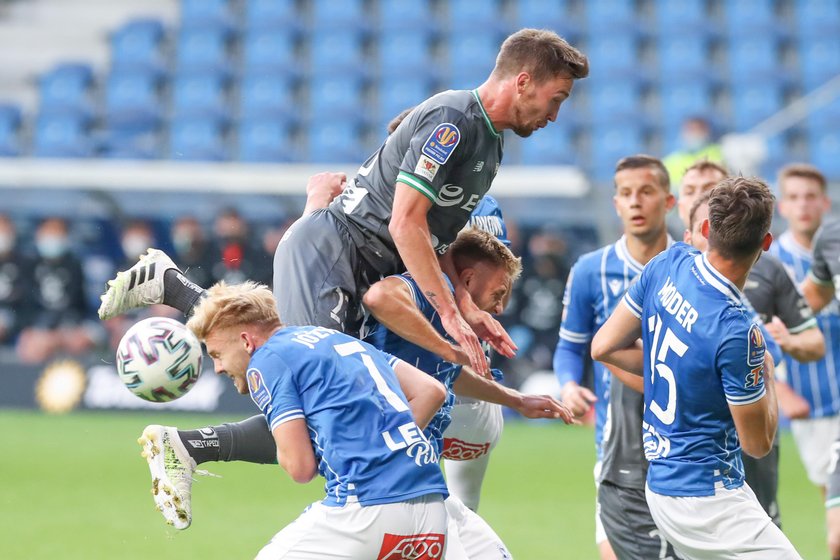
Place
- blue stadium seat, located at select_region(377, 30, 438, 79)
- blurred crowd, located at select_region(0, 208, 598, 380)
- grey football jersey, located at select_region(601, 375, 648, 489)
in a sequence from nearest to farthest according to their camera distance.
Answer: grey football jersey, located at select_region(601, 375, 648, 489) → blurred crowd, located at select_region(0, 208, 598, 380) → blue stadium seat, located at select_region(377, 30, 438, 79)

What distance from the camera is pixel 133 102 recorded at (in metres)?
17.7

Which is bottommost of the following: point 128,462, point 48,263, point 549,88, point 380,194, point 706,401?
point 128,462

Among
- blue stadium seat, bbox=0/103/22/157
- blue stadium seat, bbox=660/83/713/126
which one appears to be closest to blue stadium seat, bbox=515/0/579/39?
blue stadium seat, bbox=660/83/713/126

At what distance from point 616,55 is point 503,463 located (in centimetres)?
923

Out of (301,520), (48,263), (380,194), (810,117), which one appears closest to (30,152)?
(48,263)

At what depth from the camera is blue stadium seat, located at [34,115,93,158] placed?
16766mm

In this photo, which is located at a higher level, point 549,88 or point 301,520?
point 549,88

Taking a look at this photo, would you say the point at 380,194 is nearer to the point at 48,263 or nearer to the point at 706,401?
the point at 706,401

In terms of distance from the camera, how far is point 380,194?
16.1 ft

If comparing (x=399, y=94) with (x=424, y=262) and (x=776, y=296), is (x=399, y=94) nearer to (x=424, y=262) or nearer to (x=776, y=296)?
(x=776, y=296)

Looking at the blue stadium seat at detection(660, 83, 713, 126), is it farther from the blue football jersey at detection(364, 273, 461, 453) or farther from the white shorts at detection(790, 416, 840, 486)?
the blue football jersey at detection(364, 273, 461, 453)

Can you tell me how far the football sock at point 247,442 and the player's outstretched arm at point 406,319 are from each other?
2.16 feet

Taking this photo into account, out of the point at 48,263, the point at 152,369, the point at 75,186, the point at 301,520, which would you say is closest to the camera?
the point at 301,520

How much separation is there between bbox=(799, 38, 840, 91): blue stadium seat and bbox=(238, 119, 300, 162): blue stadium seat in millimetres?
7867
